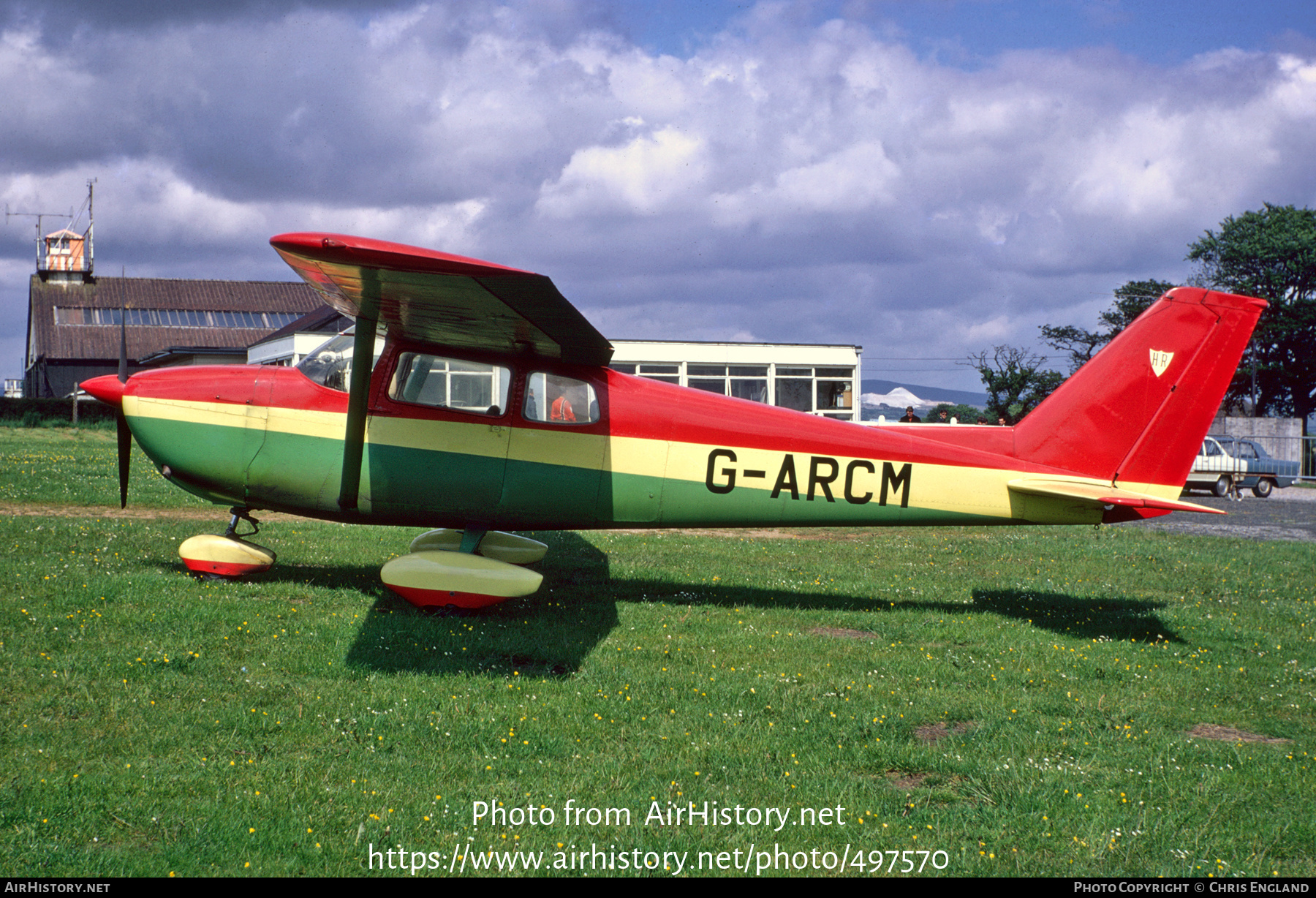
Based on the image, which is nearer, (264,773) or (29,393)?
(264,773)

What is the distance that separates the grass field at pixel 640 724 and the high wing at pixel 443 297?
2400 millimetres

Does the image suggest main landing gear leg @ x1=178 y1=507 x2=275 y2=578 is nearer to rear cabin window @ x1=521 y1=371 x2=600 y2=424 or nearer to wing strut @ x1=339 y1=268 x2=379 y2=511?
wing strut @ x1=339 y1=268 x2=379 y2=511

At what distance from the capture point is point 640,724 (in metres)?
5.32

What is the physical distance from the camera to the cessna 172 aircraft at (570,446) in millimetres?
7816

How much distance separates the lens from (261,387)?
7.93 metres

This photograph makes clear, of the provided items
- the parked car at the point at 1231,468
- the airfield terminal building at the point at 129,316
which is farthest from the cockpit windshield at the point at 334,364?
the airfield terminal building at the point at 129,316

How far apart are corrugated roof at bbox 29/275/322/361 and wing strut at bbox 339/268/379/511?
54.2m

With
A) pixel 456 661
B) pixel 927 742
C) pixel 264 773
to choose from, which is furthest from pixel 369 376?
pixel 927 742

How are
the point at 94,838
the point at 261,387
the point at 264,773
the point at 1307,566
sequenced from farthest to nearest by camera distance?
the point at 1307,566
the point at 261,387
the point at 264,773
the point at 94,838

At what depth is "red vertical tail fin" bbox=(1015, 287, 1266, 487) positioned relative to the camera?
822 cm

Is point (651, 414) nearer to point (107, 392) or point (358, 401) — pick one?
point (358, 401)

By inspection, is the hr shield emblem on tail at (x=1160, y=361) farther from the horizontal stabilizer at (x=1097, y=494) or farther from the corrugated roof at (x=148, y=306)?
the corrugated roof at (x=148, y=306)
